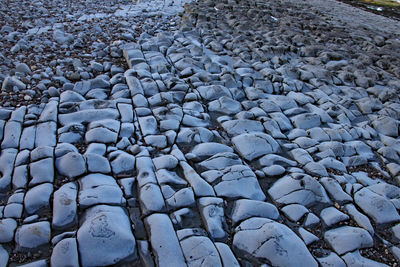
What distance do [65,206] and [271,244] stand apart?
165 cm

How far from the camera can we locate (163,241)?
234 cm

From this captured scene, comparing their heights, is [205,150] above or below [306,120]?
below

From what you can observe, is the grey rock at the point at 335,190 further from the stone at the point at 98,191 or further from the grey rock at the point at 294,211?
the stone at the point at 98,191

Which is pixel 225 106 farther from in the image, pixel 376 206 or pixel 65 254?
pixel 65 254

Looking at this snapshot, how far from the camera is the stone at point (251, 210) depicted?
2629mm

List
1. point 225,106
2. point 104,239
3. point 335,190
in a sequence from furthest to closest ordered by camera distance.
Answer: point 225,106, point 335,190, point 104,239

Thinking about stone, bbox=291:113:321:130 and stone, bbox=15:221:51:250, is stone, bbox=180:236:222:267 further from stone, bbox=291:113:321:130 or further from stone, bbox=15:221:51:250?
stone, bbox=291:113:321:130

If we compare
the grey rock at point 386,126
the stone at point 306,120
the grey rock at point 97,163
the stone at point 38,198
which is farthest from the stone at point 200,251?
the grey rock at point 386,126


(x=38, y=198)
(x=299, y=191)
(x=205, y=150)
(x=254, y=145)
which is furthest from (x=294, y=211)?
(x=38, y=198)

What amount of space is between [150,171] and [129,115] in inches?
41.1

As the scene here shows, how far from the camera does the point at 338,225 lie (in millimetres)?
2656

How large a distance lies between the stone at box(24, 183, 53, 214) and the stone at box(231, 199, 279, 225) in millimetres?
1553

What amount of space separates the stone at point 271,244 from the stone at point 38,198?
1576 mm

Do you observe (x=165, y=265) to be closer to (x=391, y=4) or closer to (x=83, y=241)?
(x=83, y=241)
